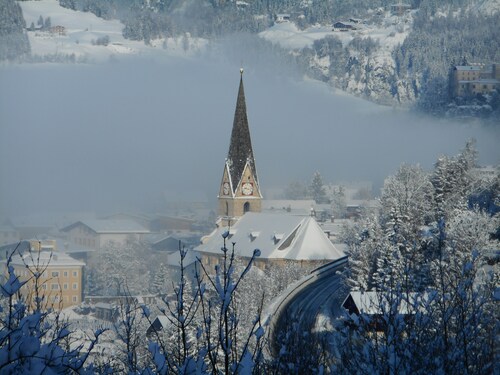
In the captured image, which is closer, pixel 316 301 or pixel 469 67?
pixel 316 301

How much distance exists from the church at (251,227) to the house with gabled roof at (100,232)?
134 ft

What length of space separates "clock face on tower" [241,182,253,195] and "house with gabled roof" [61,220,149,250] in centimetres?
4125

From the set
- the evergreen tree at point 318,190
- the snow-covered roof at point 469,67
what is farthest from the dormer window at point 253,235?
the snow-covered roof at point 469,67

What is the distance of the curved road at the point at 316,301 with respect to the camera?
1401 inches

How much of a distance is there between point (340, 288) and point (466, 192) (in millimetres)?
15454

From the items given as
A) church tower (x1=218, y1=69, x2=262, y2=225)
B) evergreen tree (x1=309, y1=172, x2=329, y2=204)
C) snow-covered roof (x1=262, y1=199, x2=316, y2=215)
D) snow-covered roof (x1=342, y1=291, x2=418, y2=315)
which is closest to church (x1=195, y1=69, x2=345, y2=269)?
church tower (x1=218, y1=69, x2=262, y2=225)

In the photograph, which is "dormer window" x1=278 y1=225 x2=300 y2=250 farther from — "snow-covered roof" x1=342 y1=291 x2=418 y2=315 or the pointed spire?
"snow-covered roof" x1=342 y1=291 x2=418 y2=315

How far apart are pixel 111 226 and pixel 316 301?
9347cm

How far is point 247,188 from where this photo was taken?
86.1m

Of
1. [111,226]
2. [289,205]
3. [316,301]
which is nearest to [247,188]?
[316,301]

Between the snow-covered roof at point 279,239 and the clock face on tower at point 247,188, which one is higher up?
the clock face on tower at point 247,188

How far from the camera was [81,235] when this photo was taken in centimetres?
13212

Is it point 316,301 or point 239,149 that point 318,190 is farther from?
point 316,301

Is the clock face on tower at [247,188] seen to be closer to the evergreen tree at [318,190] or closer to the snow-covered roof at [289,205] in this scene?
the snow-covered roof at [289,205]
